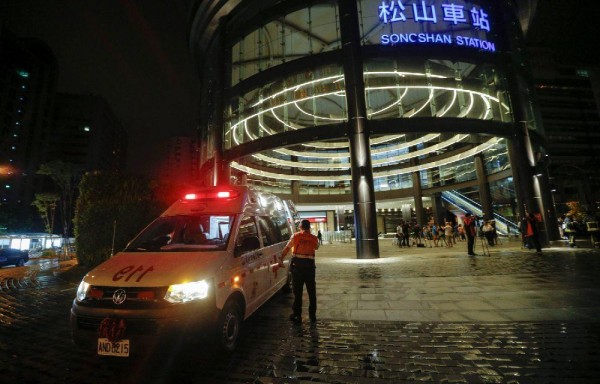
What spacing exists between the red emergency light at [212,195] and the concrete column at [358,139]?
965cm

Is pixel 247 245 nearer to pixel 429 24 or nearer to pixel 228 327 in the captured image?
pixel 228 327

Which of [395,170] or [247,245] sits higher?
[395,170]

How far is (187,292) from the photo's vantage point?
3.26 meters

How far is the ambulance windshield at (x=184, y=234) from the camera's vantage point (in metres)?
4.32

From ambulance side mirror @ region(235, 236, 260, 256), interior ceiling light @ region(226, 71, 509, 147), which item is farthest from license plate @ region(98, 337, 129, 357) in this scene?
interior ceiling light @ region(226, 71, 509, 147)

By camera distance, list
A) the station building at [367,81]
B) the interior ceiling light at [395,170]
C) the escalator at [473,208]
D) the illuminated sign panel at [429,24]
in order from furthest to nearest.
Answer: the escalator at [473,208] → the interior ceiling light at [395,170] → the illuminated sign panel at [429,24] → the station building at [367,81]

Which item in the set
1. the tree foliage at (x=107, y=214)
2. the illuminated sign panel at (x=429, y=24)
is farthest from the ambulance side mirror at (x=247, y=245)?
the illuminated sign panel at (x=429, y=24)

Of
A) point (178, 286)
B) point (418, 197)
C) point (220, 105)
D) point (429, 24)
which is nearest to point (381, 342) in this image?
point (178, 286)

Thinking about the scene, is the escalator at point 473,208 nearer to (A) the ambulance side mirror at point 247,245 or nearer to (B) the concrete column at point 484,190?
(B) the concrete column at point 484,190

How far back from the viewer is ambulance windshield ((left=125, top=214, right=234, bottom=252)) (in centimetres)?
432

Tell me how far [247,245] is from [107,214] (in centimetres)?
1000

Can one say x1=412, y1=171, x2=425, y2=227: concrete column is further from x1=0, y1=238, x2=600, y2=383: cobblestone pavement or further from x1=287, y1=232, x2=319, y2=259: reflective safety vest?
x1=287, y1=232, x2=319, y2=259: reflective safety vest

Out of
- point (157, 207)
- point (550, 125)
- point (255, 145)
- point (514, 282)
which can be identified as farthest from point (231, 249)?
point (550, 125)

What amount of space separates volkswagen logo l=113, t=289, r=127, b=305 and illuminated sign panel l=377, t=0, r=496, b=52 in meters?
17.2
